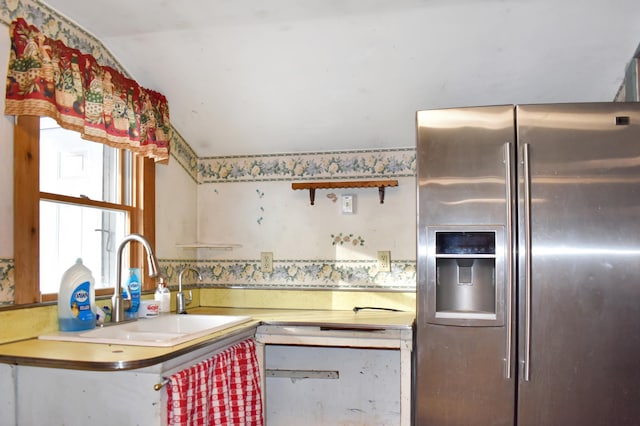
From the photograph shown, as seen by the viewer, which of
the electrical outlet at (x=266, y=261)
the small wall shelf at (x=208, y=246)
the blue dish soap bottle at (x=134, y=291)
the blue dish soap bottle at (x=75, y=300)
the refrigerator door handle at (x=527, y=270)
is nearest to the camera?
the blue dish soap bottle at (x=75, y=300)

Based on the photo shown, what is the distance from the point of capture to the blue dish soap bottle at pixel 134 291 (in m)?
2.34

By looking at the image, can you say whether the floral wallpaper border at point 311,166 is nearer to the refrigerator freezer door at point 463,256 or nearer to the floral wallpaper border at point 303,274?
the floral wallpaper border at point 303,274

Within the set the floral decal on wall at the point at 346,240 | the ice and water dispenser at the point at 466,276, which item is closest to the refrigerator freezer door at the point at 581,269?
the ice and water dispenser at the point at 466,276

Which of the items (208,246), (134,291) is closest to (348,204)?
(208,246)

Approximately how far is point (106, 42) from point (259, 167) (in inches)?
40.3

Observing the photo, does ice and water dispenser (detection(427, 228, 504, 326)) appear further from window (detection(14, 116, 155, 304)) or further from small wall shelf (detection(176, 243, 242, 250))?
window (detection(14, 116, 155, 304))

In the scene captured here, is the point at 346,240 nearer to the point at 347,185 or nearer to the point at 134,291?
the point at 347,185

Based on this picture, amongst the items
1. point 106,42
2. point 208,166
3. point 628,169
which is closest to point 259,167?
point 208,166

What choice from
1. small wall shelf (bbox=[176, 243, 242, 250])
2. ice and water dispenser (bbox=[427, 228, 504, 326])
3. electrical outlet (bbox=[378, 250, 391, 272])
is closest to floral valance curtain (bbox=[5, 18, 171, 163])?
small wall shelf (bbox=[176, 243, 242, 250])

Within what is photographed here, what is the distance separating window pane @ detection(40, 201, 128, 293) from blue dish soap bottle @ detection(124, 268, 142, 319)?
0.55 feet

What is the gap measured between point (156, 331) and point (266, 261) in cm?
84

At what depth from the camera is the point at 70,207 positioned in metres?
2.26

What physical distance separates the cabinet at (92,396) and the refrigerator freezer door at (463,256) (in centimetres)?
108

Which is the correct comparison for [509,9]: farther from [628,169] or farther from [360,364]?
[360,364]
